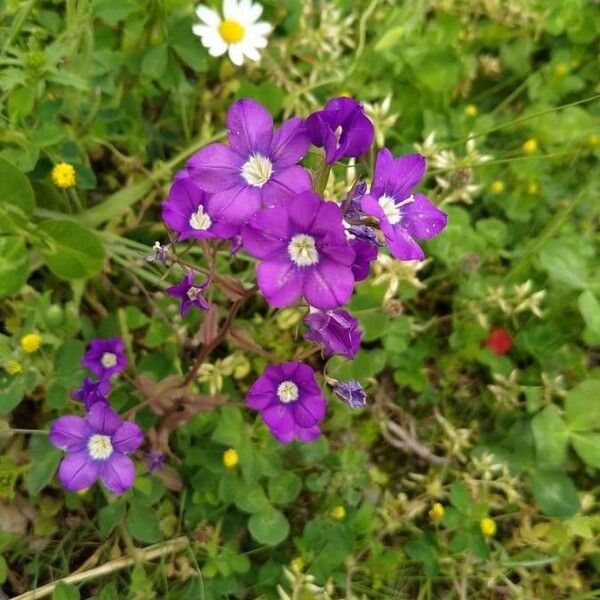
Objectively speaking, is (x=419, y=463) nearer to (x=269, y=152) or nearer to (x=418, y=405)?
(x=418, y=405)

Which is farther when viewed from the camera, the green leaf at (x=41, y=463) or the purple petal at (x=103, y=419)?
the green leaf at (x=41, y=463)

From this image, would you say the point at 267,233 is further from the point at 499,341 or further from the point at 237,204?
the point at 499,341

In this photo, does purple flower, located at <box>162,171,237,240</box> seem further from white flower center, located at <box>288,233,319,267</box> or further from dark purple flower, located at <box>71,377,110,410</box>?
dark purple flower, located at <box>71,377,110,410</box>

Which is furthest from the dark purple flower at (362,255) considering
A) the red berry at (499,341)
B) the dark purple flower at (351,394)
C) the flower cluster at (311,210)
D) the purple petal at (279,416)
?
the red berry at (499,341)

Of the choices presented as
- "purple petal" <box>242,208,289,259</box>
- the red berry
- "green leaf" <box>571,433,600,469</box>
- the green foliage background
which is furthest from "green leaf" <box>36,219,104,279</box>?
"green leaf" <box>571,433,600,469</box>

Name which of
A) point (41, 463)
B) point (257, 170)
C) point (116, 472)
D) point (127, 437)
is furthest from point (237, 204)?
point (41, 463)

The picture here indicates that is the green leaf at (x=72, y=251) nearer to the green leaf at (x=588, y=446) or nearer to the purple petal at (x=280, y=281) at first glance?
the purple petal at (x=280, y=281)
